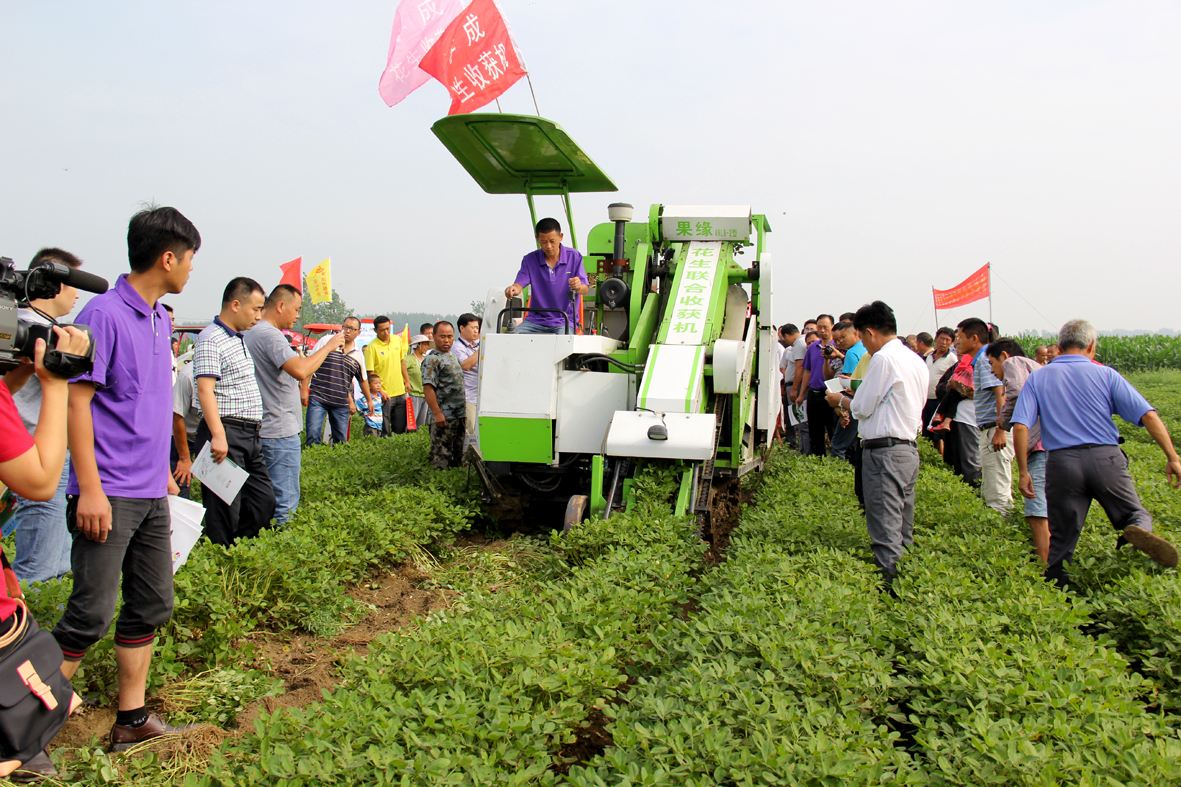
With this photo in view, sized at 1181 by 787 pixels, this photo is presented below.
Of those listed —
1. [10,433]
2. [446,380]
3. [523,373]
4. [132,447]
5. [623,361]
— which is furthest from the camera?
[446,380]

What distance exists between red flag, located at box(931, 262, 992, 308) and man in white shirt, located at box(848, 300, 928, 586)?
21618mm

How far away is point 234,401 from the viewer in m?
5.39

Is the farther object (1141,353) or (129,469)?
(1141,353)

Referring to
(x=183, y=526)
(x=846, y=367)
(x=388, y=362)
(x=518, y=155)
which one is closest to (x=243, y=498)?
(x=183, y=526)

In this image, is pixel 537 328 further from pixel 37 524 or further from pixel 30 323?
pixel 30 323

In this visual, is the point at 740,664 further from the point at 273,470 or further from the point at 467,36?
the point at 467,36

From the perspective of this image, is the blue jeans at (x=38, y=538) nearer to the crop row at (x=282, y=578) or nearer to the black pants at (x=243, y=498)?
the crop row at (x=282, y=578)

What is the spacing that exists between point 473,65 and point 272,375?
4.62 meters

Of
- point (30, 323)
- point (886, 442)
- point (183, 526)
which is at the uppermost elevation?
point (30, 323)

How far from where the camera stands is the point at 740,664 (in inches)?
130

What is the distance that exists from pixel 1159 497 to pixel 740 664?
5.38m

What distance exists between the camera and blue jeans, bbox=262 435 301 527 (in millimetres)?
5918

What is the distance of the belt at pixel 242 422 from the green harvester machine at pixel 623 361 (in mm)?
1571

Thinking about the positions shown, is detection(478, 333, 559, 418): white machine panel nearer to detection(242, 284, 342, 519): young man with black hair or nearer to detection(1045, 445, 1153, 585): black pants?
detection(242, 284, 342, 519): young man with black hair
